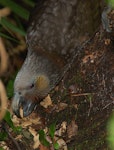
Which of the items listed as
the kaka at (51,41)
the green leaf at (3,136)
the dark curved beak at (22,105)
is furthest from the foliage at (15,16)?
the green leaf at (3,136)

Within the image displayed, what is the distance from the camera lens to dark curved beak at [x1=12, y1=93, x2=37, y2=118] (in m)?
2.62

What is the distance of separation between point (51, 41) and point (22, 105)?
0.62m

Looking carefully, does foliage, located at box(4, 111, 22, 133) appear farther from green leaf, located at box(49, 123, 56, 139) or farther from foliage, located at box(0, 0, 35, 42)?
foliage, located at box(0, 0, 35, 42)

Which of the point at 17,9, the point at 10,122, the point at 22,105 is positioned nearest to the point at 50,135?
the point at 10,122

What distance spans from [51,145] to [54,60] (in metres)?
0.93

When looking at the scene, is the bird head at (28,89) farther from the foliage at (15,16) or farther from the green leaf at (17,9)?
the green leaf at (17,9)

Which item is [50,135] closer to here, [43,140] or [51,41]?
[43,140]

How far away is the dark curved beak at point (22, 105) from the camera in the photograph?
262cm

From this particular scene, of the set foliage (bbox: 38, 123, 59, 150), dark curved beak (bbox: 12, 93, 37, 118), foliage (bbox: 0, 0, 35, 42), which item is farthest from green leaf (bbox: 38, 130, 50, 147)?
foliage (bbox: 0, 0, 35, 42)

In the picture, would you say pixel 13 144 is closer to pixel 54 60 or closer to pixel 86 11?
pixel 54 60

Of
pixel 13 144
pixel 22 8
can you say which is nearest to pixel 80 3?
pixel 22 8

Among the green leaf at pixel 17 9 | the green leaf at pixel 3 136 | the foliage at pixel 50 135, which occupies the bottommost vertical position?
the foliage at pixel 50 135

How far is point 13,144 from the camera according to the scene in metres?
2.31

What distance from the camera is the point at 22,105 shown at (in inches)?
107
